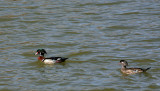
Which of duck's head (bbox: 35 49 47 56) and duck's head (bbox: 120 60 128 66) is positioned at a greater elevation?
duck's head (bbox: 35 49 47 56)

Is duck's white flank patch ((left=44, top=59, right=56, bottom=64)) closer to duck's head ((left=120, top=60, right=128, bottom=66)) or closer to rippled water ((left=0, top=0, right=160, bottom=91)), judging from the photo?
rippled water ((left=0, top=0, right=160, bottom=91))

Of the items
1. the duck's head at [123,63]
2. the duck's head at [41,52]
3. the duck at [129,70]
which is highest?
the duck's head at [41,52]

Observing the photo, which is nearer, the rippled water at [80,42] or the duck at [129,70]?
the rippled water at [80,42]

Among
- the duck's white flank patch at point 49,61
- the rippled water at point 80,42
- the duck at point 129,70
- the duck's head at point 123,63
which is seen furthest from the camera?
the duck's white flank patch at point 49,61

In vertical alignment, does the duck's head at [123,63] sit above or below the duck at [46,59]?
below

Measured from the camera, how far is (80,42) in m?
20.4

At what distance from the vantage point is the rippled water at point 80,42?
15.1 m

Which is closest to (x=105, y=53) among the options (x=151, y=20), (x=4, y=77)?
(x=4, y=77)

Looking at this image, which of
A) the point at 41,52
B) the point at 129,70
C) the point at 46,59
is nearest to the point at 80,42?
the point at 41,52

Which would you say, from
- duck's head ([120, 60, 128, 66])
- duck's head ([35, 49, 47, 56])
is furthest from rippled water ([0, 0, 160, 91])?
duck's head ([35, 49, 47, 56])

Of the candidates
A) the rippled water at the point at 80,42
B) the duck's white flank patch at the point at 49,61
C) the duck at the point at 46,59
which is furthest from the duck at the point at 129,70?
the duck's white flank patch at the point at 49,61

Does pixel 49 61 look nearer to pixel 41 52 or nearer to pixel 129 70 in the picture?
pixel 41 52

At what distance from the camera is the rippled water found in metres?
15.1

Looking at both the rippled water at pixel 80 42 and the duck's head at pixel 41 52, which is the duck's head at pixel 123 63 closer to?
the rippled water at pixel 80 42
